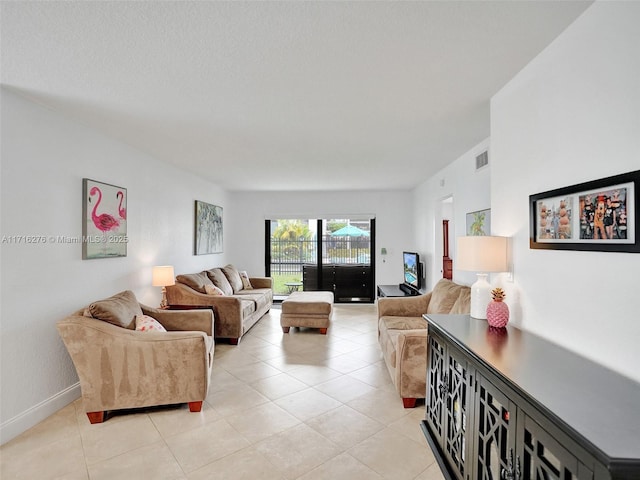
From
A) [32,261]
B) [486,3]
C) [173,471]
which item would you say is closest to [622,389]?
[486,3]

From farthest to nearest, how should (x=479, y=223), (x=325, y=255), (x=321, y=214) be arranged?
(x=325, y=255)
(x=321, y=214)
(x=479, y=223)

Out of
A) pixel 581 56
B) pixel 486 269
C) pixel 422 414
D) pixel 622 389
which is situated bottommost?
pixel 422 414

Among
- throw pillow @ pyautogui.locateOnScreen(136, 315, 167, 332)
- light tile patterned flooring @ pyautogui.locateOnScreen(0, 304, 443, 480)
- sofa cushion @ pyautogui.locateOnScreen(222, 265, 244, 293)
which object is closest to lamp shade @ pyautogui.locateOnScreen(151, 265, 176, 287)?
throw pillow @ pyautogui.locateOnScreen(136, 315, 167, 332)

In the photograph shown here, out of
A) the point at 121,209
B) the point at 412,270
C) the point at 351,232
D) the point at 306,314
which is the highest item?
the point at 121,209

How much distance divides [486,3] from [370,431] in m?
2.66

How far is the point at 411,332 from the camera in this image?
294cm

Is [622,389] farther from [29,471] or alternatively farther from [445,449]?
[29,471]

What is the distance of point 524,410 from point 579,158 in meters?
1.21

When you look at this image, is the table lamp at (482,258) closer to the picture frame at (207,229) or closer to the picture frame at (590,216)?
the picture frame at (590,216)

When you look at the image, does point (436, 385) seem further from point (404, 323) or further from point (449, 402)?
point (404, 323)

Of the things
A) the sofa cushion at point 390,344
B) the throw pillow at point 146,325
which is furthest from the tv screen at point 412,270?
the throw pillow at point 146,325

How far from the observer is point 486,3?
1574mm

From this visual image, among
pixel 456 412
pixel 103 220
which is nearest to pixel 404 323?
pixel 456 412

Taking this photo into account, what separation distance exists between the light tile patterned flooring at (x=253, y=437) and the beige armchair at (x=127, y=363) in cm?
16
